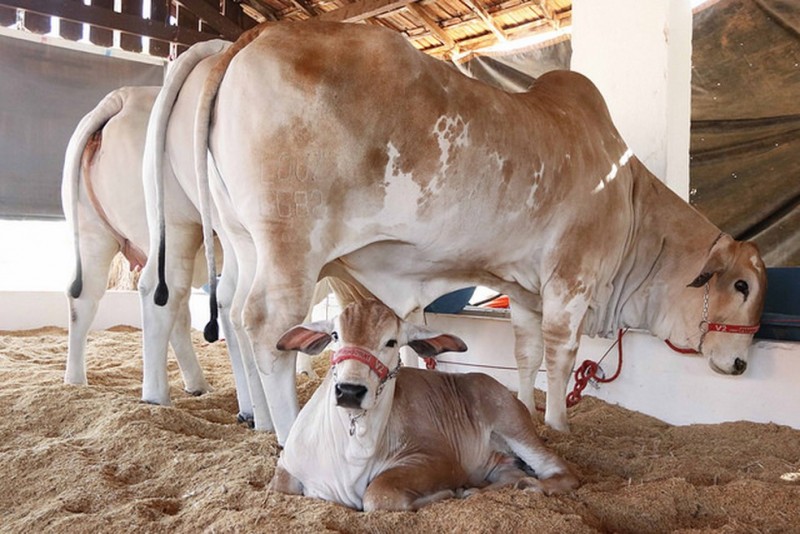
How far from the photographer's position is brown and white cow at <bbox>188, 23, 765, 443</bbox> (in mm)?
3041

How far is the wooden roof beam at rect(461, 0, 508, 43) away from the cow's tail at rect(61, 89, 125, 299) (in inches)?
186

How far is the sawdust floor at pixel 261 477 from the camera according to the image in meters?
2.30

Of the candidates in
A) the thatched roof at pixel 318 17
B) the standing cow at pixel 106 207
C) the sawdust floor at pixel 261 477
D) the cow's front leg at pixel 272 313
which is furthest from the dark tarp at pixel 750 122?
the cow's front leg at pixel 272 313

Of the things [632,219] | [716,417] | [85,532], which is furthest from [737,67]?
[85,532]

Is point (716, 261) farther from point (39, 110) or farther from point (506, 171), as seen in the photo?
point (39, 110)

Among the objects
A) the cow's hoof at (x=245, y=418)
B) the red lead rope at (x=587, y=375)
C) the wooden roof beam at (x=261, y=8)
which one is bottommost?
the cow's hoof at (x=245, y=418)

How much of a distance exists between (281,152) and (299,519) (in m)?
1.43

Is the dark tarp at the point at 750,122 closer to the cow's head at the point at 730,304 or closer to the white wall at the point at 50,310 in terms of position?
the cow's head at the point at 730,304

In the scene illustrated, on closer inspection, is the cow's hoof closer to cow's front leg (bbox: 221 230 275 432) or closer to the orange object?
cow's front leg (bbox: 221 230 275 432)

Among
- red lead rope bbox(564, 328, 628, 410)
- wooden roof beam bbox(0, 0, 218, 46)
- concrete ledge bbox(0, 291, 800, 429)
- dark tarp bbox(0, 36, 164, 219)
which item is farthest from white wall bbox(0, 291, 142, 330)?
red lead rope bbox(564, 328, 628, 410)

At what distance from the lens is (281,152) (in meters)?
3.00

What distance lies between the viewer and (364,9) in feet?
27.4

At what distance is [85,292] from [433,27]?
5576 millimetres

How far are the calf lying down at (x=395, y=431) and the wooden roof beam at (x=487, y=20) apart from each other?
20.1 ft
